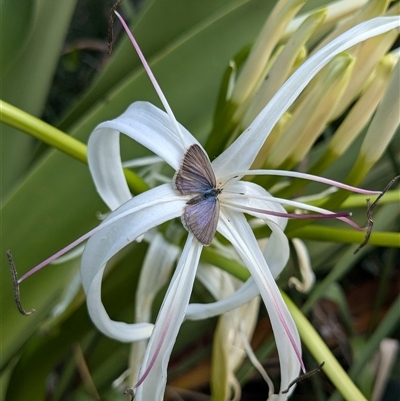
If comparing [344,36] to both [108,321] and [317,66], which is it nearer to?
[317,66]

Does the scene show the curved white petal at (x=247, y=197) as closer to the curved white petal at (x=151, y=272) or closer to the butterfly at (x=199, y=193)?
the butterfly at (x=199, y=193)

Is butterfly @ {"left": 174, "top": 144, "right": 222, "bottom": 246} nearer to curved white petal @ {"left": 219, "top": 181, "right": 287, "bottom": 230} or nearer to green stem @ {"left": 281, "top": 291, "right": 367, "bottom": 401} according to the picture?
curved white petal @ {"left": 219, "top": 181, "right": 287, "bottom": 230}

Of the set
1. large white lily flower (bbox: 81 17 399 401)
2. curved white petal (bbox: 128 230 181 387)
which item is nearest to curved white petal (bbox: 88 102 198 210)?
large white lily flower (bbox: 81 17 399 401)

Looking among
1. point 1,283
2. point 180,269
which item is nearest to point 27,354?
point 1,283

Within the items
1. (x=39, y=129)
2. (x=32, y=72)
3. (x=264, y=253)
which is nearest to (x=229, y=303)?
(x=264, y=253)

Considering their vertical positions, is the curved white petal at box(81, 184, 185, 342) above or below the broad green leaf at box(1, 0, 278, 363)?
below

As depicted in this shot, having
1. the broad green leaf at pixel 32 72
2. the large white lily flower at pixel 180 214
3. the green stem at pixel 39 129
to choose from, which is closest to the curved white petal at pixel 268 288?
the large white lily flower at pixel 180 214

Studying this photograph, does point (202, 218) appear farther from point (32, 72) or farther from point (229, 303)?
point (32, 72)

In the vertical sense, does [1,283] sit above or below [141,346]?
above
